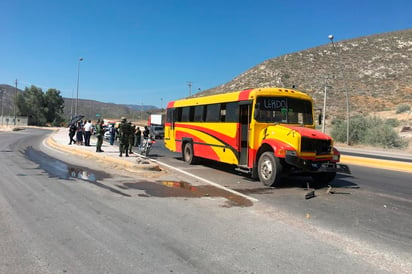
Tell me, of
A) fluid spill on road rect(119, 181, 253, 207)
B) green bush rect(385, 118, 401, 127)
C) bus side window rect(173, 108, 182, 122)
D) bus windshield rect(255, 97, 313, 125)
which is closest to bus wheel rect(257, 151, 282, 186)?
bus windshield rect(255, 97, 313, 125)

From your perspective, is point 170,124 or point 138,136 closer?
point 170,124

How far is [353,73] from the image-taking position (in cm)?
6303

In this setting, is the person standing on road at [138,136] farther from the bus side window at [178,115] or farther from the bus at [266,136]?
the bus at [266,136]

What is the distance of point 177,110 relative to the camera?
16281 millimetres

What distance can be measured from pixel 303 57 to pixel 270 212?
7269cm

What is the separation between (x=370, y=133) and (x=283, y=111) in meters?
29.0

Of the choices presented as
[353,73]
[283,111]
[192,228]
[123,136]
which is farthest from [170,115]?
[353,73]

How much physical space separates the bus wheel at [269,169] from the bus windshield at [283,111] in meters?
1.26

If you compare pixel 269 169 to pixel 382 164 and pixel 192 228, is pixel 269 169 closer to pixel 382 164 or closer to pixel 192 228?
pixel 192 228

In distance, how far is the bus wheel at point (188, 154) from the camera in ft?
48.1

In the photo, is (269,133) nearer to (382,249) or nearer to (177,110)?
(382,249)

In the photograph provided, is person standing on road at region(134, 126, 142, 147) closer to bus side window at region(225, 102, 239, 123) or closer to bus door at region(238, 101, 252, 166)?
bus side window at region(225, 102, 239, 123)

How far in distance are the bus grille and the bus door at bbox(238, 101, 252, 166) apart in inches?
81.8

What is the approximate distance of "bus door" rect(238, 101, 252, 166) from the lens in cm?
1096
